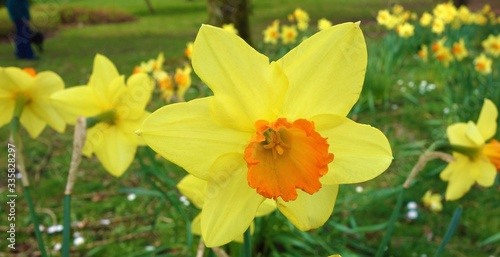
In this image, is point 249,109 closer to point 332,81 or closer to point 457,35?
point 332,81

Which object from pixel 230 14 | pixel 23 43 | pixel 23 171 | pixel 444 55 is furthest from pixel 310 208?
pixel 23 43

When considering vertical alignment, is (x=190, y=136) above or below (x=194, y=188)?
above

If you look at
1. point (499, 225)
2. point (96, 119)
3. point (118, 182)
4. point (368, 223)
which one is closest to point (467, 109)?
point (499, 225)

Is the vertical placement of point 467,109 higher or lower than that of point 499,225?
higher

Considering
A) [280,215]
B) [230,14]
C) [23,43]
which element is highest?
[280,215]

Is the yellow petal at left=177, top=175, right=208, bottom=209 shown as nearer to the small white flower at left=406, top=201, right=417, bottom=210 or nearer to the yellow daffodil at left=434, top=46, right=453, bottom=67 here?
the small white flower at left=406, top=201, right=417, bottom=210

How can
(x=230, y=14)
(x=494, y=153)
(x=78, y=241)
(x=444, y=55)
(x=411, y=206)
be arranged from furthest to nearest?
(x=230, y=14) → (x=444, y=55) → (x=411, y=206) → (x=78, y=241) → (x=494, y=153)

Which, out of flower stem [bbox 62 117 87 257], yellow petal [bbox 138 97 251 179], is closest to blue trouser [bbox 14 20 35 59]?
flower stem [bbox 62 117 87 257]

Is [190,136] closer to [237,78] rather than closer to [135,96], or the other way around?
[237,78]
